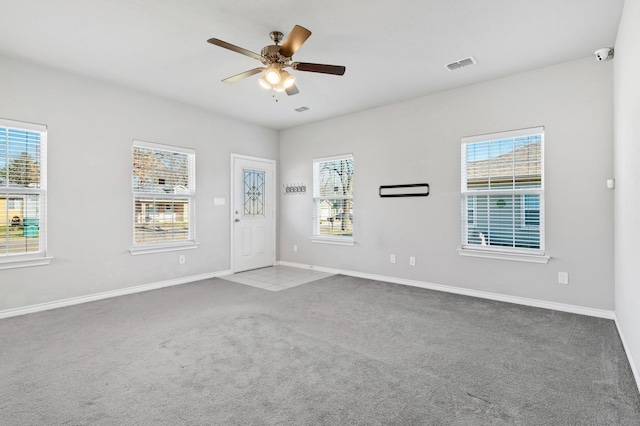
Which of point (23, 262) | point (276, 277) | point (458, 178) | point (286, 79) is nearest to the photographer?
point (286, 79)

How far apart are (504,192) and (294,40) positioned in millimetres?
3088

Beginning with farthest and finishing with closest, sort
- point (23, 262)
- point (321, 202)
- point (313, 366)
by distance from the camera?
point (321, 202)
point (23, 262)
point (313, 366)

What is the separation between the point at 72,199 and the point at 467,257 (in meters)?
5.00

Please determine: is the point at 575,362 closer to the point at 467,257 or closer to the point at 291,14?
the point at 467,257

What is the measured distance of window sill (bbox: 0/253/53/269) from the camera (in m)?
3.47

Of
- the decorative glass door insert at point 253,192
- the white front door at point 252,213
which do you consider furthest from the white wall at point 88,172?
the decorative glass door insert at point 253,192

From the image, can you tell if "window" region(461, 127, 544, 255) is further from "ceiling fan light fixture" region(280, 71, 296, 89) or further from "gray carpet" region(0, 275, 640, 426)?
"ceiling fan light fixture" region(280, 71, 296, 89)

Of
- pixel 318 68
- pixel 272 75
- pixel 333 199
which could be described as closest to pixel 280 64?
pixel 272 75

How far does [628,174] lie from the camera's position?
2.44 metres

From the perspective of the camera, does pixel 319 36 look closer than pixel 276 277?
Yes

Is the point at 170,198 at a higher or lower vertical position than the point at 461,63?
lower

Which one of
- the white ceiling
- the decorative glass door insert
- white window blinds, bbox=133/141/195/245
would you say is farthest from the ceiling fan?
the decorative glass door insert

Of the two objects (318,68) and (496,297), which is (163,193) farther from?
(496,297)

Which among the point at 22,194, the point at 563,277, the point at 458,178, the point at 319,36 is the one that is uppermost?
the point at 319,36
